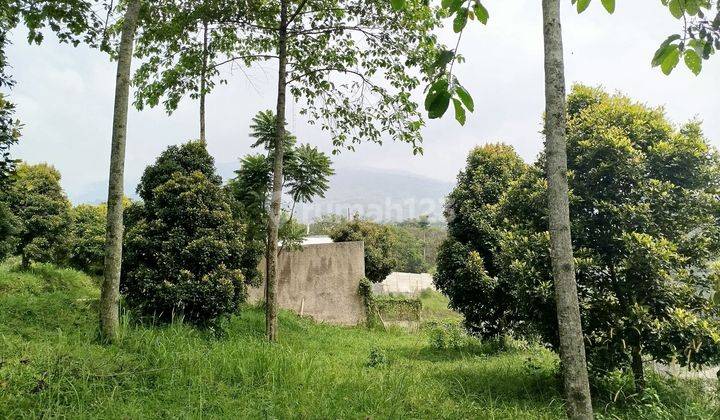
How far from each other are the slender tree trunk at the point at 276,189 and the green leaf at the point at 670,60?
713cm

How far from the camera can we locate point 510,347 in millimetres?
10625

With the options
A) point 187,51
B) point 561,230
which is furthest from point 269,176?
point 561,230

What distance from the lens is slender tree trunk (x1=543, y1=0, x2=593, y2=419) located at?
2691 millimetres

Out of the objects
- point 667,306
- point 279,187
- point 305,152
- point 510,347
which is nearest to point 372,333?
point 510,347

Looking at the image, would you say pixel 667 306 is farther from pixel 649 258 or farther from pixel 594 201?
pixel 594 201

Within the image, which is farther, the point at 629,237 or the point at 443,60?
the point at 629,237

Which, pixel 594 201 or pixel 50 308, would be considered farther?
pixel 50 308

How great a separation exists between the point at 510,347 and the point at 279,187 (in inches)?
259

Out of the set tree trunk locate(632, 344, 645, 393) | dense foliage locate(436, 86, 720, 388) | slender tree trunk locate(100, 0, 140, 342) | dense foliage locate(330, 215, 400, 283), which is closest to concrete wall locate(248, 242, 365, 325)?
dense foliage locate(330, 215, 400, 283)

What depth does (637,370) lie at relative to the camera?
5.25 m

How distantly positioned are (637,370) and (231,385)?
179 inches

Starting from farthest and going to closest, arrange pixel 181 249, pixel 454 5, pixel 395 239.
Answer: pixel 395 239
pixel 181 249
pixel 454 5

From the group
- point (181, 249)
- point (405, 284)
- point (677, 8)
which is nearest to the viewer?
point (677, 8)

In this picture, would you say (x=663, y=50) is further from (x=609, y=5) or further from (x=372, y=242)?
(x=372, y=242)
